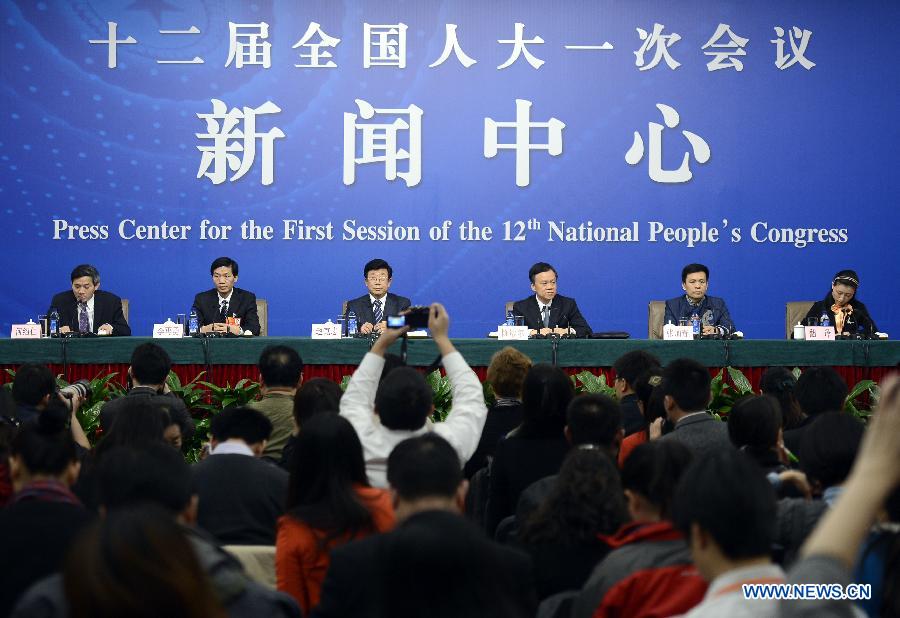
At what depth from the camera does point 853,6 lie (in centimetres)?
761

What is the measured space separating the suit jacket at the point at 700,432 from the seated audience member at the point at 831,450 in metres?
0.80

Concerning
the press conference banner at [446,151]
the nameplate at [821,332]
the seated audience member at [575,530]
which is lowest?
the seated audience member at [575,530]

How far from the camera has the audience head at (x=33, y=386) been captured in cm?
349

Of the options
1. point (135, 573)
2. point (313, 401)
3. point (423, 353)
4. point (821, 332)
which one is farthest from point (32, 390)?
point (821, 332)

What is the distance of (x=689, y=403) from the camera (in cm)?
304

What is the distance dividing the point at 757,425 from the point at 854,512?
1543mm

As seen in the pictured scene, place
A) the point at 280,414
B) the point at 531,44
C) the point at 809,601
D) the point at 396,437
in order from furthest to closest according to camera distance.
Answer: the point at 531,44 < the point at 280,414 < the point at 396,437 < the point at 809,601

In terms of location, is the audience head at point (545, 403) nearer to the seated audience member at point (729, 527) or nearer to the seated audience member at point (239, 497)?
the seated audience member at point (239, 497)

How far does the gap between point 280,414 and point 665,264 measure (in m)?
4.58

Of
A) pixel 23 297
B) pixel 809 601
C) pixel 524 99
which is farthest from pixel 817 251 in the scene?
pixel 809 601

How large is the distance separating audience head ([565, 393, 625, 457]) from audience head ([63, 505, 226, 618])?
65.9 inches

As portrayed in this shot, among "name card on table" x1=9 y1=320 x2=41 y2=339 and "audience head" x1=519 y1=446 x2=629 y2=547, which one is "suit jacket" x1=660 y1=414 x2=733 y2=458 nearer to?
"audience head" x1=519 y1=446 x2=629 y2=547

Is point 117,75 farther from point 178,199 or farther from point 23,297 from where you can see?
point 23,297

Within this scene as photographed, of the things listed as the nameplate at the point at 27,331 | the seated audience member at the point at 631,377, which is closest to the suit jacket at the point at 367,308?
the nameplate at the point at 27,331
